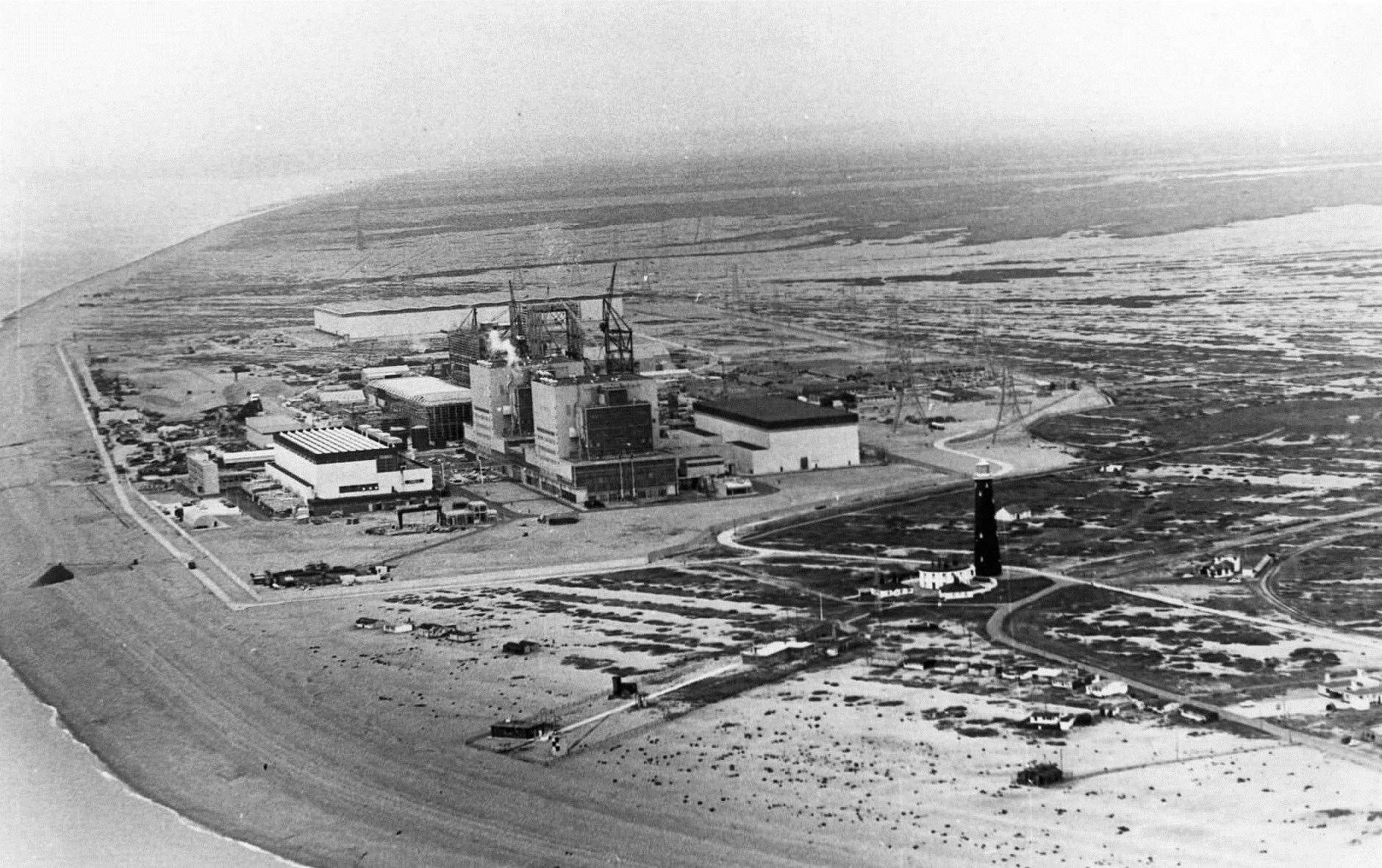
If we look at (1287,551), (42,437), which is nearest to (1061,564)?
(1287,551)

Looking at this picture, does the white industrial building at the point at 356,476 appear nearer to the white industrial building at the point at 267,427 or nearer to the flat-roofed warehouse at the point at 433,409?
the white industrial building at the point at 267,427

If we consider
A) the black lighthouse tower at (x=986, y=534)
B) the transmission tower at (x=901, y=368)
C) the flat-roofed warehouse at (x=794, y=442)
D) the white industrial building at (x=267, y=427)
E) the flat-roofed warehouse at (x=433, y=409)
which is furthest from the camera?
the transmission tower at (x=901, y=368)

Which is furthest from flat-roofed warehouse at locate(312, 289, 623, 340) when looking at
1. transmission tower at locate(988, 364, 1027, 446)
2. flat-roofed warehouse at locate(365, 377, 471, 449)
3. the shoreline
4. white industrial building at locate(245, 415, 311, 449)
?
the shoreline

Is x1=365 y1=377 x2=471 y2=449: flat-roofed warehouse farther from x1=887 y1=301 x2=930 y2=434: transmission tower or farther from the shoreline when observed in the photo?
the shoreline

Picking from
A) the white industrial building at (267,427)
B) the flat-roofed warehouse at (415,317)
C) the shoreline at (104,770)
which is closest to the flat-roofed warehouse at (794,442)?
the white industrial building at (267,427)

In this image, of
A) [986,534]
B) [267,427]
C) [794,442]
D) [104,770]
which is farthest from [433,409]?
[104,770]

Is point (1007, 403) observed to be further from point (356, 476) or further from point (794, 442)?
point (356, 476)

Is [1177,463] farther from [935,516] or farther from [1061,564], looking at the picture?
[1061,564]
